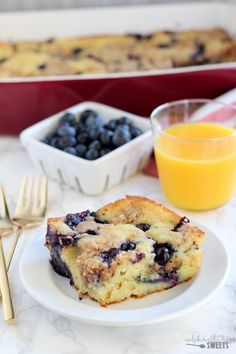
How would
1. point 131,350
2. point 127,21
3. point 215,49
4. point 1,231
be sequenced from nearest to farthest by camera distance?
point 131,350 < point 1,231 < point 215,49 < point 127,21

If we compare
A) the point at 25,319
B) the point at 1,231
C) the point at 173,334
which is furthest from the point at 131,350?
the point at 1,231

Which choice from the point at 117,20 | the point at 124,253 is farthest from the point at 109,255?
the point at 117,20

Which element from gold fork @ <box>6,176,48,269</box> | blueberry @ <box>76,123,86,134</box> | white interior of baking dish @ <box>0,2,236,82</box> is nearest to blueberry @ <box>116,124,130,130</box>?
blueberry @ <box>76,123,86,134</box>

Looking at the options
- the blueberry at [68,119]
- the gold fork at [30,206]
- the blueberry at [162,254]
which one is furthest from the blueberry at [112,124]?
the blueberry at [162,254]

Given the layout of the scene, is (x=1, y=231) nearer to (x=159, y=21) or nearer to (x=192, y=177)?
(x=192, y=177)

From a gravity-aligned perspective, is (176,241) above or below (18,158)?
above

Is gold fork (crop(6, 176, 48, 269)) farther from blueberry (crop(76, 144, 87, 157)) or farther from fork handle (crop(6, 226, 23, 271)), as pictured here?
blueberry (crop(76, 144, 87, 157))

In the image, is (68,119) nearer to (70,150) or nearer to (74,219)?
(70,150)
